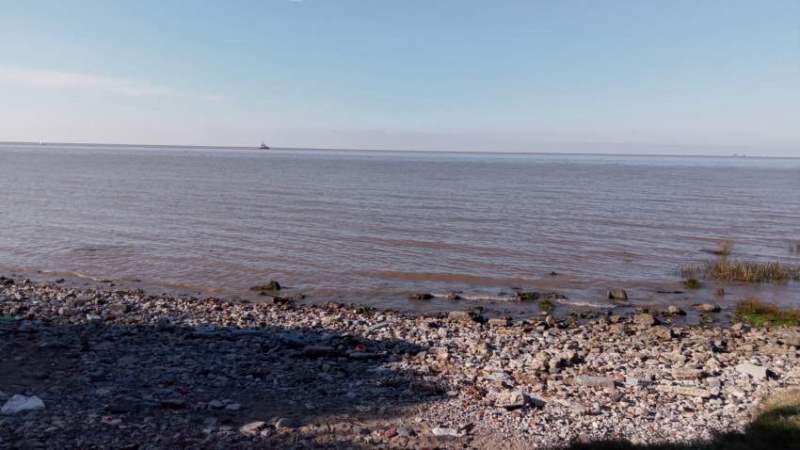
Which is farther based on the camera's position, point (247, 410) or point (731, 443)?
point (247, 410)

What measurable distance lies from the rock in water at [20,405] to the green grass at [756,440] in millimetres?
8738

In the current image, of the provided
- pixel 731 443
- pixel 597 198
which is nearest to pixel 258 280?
pixel 731 443

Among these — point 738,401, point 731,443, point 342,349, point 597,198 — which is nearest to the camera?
point 731,443

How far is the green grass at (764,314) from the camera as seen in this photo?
19172mm

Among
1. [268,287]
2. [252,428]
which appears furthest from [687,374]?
[268,287]

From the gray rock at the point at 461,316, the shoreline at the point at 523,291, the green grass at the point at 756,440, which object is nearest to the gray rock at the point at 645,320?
the shoreline at the point at 523,291

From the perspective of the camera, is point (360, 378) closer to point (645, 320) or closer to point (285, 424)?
point (285, 424)

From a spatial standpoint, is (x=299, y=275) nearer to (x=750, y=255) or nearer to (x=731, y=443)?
(x=731, y=443)

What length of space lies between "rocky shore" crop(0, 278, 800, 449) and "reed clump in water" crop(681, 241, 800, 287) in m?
8.68

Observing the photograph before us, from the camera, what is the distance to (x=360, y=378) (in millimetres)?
12477

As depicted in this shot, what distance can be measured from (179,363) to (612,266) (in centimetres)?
2114

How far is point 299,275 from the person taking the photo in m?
25.2

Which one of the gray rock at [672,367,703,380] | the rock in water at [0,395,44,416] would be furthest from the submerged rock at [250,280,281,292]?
the gray rock at [672,367,703,380]

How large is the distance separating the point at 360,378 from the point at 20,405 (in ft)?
20.1
